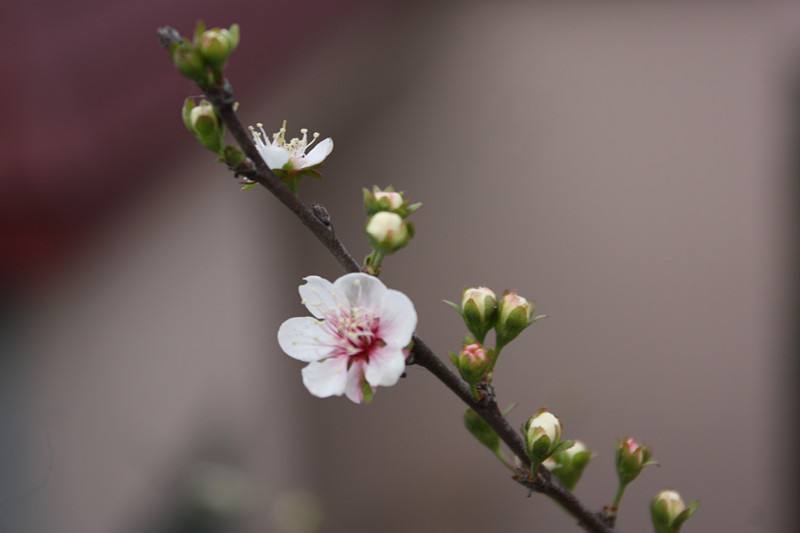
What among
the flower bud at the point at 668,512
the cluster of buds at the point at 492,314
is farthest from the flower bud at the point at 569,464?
the cluster of buds at the point at 492,314

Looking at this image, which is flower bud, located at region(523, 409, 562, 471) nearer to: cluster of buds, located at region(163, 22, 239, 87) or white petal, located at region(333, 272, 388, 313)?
white petal, located at region(333, 272, 388, 313)

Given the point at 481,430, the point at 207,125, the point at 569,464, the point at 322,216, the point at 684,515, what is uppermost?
the point at 207,125

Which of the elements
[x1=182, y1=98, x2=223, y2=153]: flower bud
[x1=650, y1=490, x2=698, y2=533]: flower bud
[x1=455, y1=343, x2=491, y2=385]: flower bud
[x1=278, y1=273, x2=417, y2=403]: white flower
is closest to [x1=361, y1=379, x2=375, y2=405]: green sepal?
[x1=278, y1=273, x2=417, y2=403]: white flower

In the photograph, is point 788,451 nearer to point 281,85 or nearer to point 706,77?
point 706,77

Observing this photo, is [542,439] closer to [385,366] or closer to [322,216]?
[385,366]

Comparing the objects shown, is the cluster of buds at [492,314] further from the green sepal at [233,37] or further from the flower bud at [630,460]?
the green sepal at [233,37]

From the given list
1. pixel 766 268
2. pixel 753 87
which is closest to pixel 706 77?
pixel 753 87

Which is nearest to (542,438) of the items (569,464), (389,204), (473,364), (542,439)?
(542,439)

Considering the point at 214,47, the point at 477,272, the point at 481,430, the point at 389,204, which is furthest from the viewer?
the point at 477,272
